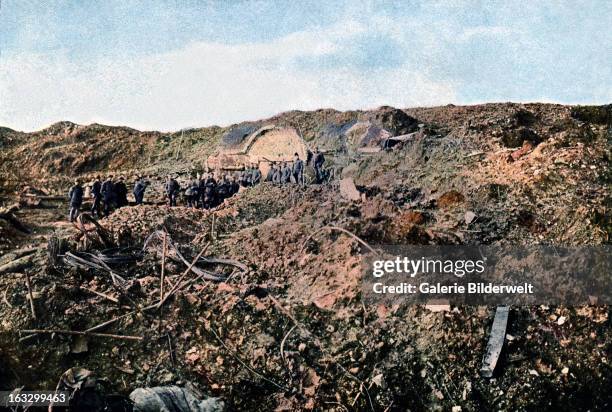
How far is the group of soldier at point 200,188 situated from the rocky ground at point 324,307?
0.90 metres

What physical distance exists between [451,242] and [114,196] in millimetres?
6918

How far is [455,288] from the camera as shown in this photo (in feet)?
33.2

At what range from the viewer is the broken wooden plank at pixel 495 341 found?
920 cm

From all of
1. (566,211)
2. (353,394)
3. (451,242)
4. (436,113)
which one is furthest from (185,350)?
(436,113)

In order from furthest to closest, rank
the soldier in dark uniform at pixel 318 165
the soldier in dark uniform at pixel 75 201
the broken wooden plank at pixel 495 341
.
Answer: the soldier in dark uniform at pixel 318 165, the soldier in dark uniform at pixel 75 201, the broken wooden plank at pixel 495 341

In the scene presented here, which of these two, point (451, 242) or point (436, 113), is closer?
point (451, 242)

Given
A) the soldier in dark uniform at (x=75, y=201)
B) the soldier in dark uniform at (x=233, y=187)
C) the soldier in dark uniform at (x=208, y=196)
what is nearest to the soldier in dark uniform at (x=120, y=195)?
the soldier in dark uniform at (x=75, y=201)

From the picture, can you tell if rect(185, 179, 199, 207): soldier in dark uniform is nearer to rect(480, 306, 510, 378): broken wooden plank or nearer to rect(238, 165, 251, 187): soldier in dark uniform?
rect(238, 165, 251, 187): soldier in dark uniform

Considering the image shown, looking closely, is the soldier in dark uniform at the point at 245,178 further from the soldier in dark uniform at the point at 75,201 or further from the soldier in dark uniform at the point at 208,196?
the soldier in dark uniform at the point at 75,201

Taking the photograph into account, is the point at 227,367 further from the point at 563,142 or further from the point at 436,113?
the point at 436,113

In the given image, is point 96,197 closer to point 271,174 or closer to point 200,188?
point 200,188

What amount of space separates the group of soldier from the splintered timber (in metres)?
4.90

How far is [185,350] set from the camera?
922 cm

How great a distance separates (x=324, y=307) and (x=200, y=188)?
5473 millimetres
